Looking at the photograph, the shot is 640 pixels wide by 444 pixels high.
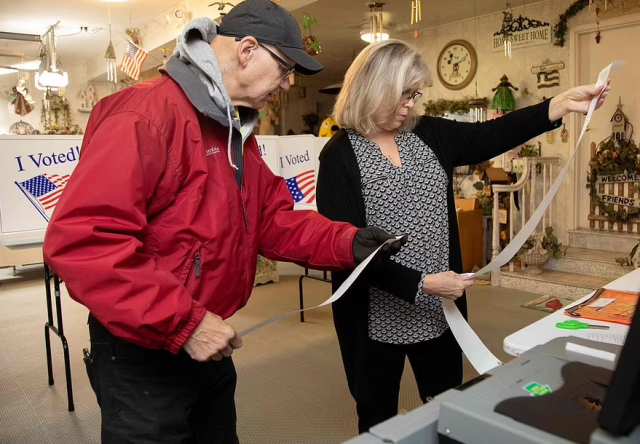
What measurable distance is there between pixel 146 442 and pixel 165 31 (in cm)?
737

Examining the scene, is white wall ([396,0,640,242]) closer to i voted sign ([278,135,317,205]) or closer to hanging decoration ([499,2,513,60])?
hanging decoration ([499,2,513,60])

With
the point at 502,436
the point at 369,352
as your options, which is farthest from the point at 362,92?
the point at 502,436

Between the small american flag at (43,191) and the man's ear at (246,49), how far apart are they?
2.74 metres

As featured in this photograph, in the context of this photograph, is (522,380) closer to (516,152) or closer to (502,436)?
(502,436)

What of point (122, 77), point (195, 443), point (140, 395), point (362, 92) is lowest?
point (195, 443)

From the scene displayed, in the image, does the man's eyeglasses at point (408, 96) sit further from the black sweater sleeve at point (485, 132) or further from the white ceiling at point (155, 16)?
the white ceiling at point (155, 16)

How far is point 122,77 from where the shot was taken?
10.4 metres

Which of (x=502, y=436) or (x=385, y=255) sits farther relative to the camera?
(x=385, y=255)

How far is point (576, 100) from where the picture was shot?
168 cm

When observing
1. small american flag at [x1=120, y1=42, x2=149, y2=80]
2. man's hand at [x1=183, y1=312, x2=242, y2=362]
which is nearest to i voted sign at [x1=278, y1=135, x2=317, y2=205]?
small american flag at [x1=120, y1=42, x2=149, y2=80]

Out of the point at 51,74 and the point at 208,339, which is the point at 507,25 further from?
the point at 208,339

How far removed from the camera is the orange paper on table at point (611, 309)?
52.8 inches

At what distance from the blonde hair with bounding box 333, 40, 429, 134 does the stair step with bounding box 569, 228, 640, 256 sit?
490cm

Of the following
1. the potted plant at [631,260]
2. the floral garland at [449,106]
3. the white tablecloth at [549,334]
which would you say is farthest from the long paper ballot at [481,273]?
the floral garland at [449,106]
